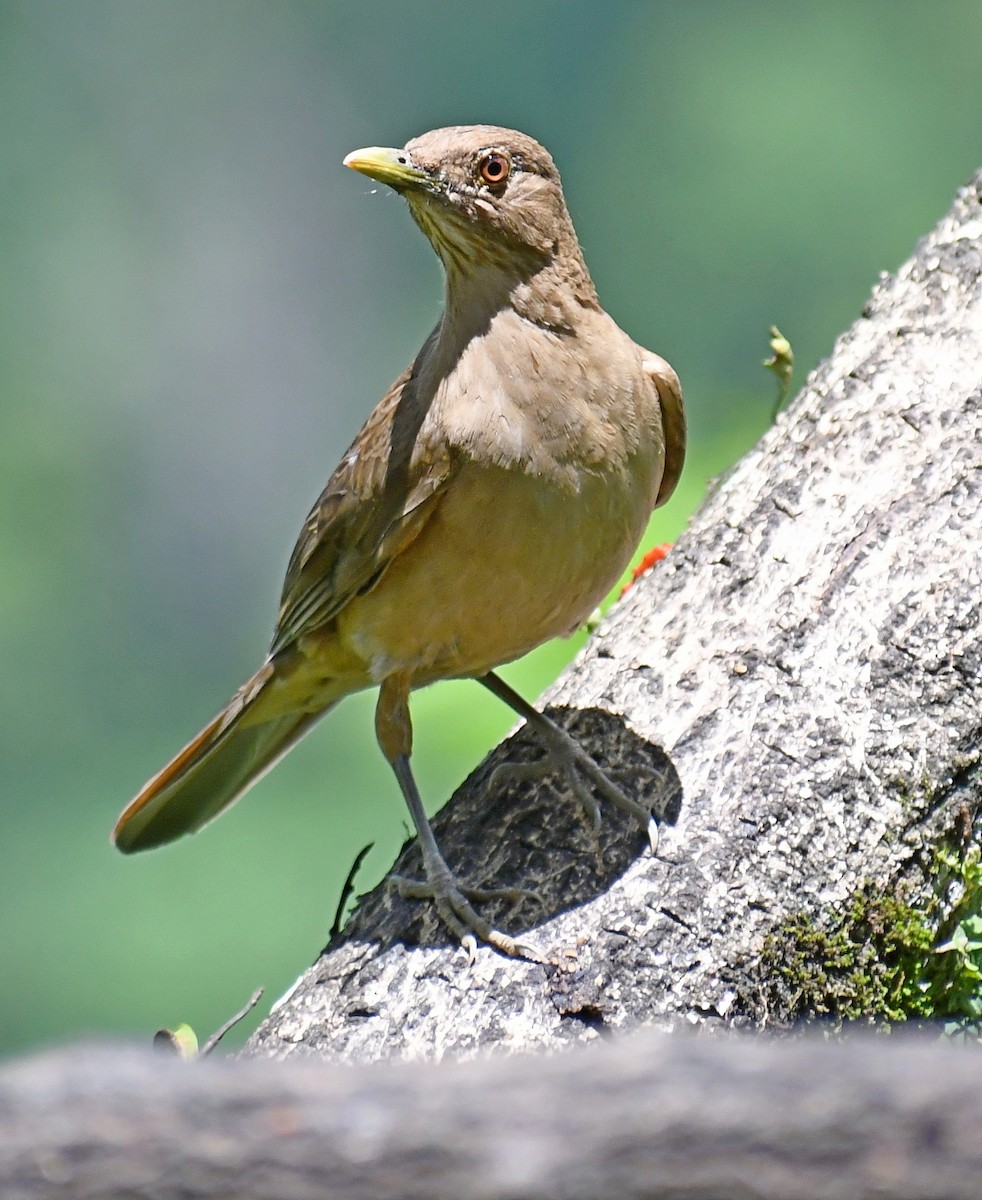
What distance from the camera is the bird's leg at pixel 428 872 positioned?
2982 mm

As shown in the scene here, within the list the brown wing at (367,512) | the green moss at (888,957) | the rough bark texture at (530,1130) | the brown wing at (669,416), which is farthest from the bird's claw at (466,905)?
the rough bark texture at (530,1130)

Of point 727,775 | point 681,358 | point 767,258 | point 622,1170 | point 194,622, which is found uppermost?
point 767,258

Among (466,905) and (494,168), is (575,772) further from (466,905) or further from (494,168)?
(494,168)

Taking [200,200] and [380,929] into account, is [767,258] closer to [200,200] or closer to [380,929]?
[200,200]

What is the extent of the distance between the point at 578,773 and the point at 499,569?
53cm

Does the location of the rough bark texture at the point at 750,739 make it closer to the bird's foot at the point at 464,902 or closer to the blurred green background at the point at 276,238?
the bird's foot at the point at 464,902

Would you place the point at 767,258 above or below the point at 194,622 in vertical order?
above

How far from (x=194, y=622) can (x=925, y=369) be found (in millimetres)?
6568

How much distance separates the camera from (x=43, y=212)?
10023 mm

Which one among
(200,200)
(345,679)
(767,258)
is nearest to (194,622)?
(200,200)

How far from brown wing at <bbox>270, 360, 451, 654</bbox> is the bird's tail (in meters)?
0.36

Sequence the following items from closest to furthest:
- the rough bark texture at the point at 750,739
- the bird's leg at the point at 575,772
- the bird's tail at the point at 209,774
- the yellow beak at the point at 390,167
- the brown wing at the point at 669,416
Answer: the rough bark texture at the point at 750,739 → the yellow beak at the point at 390,167 → the bird's leg at the point at 575,772 → the brown wing at the point at 669,416 → the bird's tail at the point at 209,774

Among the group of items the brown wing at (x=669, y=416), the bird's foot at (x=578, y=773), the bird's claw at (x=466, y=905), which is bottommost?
the bird's claw at (x=466, y=905)

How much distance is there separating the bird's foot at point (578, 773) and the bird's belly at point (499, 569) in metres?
0.25
